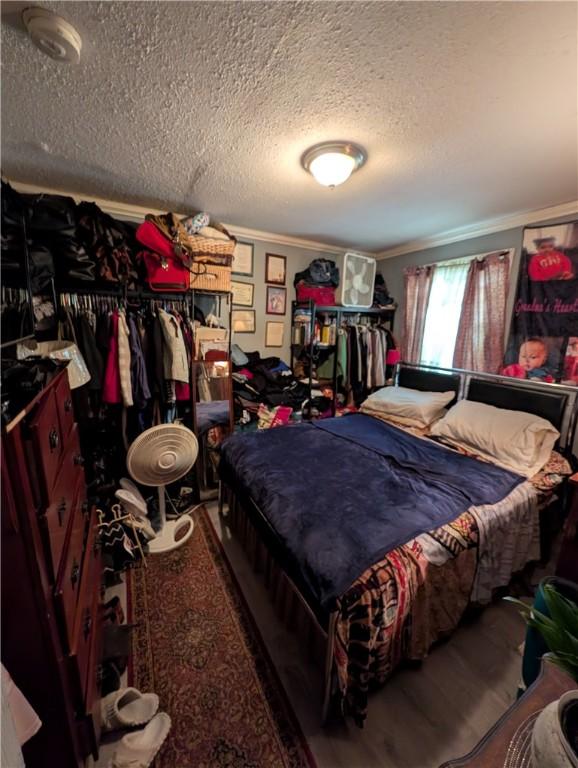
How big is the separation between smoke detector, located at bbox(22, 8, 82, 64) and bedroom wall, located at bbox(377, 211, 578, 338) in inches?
116

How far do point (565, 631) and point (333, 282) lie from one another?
3145mm

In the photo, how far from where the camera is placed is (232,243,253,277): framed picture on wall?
9.72ft

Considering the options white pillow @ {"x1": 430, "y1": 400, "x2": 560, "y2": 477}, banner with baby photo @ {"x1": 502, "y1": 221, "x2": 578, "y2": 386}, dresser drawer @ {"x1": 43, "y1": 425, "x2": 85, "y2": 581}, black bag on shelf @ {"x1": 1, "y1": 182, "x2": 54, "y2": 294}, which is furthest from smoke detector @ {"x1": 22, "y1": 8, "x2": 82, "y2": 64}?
banner with baby photo @ {"x1": 502, "y1": 221, "x2": 578, "y2": 386}

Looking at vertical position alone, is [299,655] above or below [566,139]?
Answer: below

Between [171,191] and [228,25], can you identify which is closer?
[228,25]

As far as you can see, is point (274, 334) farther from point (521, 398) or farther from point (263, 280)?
point (521, 398)

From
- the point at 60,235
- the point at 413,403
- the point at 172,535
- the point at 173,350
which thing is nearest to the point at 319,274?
the point at 413,403

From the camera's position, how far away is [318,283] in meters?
3.25

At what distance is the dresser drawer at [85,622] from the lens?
2.86 feet

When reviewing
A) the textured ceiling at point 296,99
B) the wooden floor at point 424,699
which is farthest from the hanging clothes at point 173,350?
the wooden floor at point 424,699

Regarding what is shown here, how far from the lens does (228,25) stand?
0.94 m

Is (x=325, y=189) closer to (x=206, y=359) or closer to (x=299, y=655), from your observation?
(x=206, y=359)

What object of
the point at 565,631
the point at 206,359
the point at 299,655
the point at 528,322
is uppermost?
the point at 528,322

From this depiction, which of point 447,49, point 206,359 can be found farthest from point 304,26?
point 206,359
